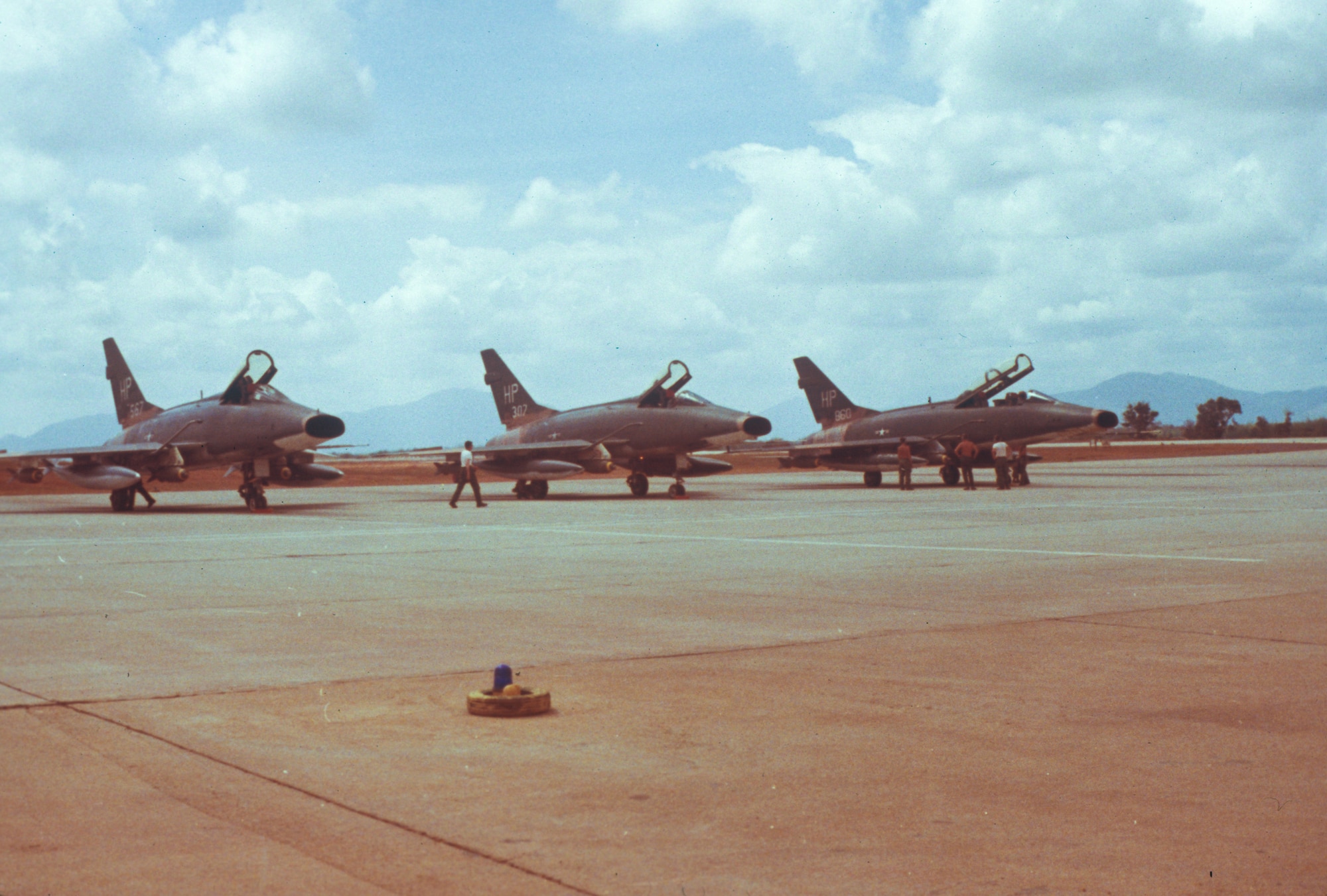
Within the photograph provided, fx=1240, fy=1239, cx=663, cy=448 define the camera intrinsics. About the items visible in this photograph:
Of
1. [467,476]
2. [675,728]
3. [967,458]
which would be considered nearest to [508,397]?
[467,476]

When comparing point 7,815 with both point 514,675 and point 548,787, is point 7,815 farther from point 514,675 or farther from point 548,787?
point 514,675

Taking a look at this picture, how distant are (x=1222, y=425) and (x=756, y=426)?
128m

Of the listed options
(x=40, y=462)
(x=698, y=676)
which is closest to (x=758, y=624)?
(x=698, y=676)

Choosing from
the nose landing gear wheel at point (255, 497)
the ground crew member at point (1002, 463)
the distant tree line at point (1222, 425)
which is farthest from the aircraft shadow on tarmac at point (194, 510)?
the distant tree line at point (1222, 425)

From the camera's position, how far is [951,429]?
1341 inches

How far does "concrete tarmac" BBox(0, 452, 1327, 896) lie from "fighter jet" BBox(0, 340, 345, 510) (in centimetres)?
1221

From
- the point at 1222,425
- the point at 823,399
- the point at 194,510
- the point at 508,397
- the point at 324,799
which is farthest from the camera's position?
the point at 1222,425

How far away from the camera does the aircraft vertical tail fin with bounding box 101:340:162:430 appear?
31.2 metres

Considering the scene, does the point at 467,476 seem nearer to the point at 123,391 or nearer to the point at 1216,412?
the point at 123,391

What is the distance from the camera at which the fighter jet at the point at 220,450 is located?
2506cm

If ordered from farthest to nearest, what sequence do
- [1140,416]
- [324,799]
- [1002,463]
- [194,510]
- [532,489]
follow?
[1140,416]
[1002,463]
[532,489]
[194,510]
[324,799]

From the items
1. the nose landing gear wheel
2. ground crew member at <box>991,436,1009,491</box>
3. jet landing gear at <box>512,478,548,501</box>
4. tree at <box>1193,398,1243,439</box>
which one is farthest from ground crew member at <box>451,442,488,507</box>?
tree at <box>1193,398,1243,439</box>

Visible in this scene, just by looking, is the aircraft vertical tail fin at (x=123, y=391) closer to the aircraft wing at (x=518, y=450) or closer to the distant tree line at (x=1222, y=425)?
the aircraft wing at (x=518, y=450)

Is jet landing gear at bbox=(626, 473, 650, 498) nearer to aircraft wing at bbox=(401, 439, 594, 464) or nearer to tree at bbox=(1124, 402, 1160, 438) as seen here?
aircraft wing at bbox=(401, 439, 594, 464)
